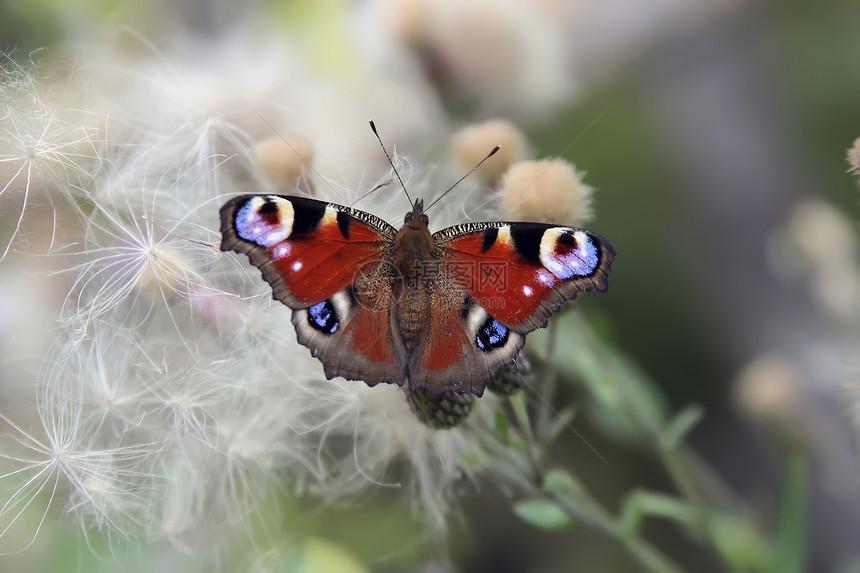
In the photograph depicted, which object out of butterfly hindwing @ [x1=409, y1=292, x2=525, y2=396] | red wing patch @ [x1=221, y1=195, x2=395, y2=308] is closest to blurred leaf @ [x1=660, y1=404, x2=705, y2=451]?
butterfly hindwing @ [x1=409, y1=292, x2=525, y2=396]

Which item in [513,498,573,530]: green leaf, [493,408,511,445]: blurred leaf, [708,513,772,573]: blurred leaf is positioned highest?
[493,408,511,445]: blurred leaf

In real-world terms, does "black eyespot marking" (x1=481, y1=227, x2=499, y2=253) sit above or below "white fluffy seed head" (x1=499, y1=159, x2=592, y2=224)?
below

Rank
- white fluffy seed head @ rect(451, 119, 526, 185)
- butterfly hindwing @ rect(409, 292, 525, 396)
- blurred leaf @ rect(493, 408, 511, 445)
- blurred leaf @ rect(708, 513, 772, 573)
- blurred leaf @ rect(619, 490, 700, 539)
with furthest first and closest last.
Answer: blurred leaf @ rect(708, 513, 772, 573) < white fluffy seed head @ rect(451, 119, 526, 185) < blurred leaf @ rect(619, 490, 700, 539) < blurred leaf @ rect(493, 408, 511, 445) < butterfly hindwing @ rect(409, 292, 525, 396)

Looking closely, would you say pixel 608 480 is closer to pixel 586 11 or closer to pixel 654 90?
pixel 654 90

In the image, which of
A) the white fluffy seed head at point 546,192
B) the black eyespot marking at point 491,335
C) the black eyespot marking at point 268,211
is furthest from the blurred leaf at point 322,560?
the white fluffy seed head at point 546,192

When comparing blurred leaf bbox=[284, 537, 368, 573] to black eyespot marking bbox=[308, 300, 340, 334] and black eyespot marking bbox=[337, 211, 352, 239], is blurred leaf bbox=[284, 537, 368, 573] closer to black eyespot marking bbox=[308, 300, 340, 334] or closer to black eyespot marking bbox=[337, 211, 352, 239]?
black eyespot marking bbox=[308, 300, 340, 334]

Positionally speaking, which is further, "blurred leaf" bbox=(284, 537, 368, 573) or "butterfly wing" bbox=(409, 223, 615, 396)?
"blurred leaf" bbox=(284, 537, 368, 573)
